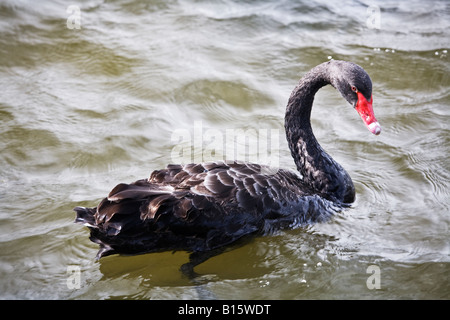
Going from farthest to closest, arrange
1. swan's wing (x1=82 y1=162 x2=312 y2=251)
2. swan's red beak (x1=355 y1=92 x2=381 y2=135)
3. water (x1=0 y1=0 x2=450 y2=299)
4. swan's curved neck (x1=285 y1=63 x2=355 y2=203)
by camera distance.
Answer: swan's curved neck (x1=285 y1=63 x2=355 y2=203), swan's red beak (x1=355 y1=92 x2=381 y2=135), water (x1=0 y1=0 x2=450 y2=299), swan's wing (x1=82 y1=162 x2=312 y2=251)

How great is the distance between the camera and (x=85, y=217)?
3.94 m

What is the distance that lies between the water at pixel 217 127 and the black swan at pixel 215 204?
19cm

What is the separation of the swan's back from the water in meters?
0.23

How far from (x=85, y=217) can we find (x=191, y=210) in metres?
0.74

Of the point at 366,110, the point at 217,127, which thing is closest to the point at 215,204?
the point at 366,110

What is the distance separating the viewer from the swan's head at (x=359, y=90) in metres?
4.14

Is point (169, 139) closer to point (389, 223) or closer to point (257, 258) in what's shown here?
point (257, 258)

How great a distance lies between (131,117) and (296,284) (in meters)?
2.77

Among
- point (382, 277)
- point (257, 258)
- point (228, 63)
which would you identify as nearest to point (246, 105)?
point (228, 63)

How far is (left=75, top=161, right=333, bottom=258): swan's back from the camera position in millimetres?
3805

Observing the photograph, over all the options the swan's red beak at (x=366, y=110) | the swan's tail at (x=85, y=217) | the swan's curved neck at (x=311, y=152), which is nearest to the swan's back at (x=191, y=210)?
the swan's tail at (x=85, y=217)

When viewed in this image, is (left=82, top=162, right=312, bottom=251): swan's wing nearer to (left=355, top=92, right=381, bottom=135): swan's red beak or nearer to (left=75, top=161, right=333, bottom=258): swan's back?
(left=75, top=161, right=333, bottom=258): swan's back

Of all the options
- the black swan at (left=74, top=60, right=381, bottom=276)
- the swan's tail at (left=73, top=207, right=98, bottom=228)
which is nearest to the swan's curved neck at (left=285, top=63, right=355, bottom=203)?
the black swan at (left=74, top=60, right=381, bottom=276)

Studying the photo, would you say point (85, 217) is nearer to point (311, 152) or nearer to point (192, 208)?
point (192, 208)
